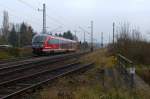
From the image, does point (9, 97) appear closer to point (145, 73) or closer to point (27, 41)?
point (145, 73)

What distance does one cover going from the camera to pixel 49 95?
38.2 feet

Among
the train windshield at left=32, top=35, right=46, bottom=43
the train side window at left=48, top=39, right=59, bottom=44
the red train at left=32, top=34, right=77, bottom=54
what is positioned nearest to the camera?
the red train at left=32, top=34, right=77, bottom=54

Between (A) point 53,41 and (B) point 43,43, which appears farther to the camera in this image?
(A) point 53,41

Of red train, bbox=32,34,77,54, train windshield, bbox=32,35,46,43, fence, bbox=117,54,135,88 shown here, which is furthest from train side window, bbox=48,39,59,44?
fence, bbox=117,54,135,88

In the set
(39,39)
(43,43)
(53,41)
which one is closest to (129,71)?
(43,43)

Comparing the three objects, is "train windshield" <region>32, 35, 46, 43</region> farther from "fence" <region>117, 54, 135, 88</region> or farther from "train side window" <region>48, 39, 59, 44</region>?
"fence" <region>117, 54, 135, 88</region>

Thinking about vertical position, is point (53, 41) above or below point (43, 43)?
above

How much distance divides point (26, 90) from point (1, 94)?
1176 mm

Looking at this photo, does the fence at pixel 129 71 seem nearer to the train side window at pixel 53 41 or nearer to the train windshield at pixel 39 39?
the train windshield at pixel 39 39

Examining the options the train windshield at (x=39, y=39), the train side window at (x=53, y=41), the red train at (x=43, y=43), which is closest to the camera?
the red train at (x=43, y=43)

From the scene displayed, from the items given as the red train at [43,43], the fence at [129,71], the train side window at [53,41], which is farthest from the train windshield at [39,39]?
the fence at [129,71]

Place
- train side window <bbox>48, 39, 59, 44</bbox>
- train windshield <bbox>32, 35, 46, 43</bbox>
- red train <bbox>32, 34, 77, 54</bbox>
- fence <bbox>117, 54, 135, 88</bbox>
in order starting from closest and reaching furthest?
fence <bbox>117, 54, 135, 88</bbox>, red train <bbox>32, 34, 77, 54</bbox>, train windshield <bbox>32, 35, 46, 43</bbox>, train side window <bbox>48, 39, 59, 44</bbox>

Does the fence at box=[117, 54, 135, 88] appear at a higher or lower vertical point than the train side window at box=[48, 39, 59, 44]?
lower

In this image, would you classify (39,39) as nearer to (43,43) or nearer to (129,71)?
(43,43)
